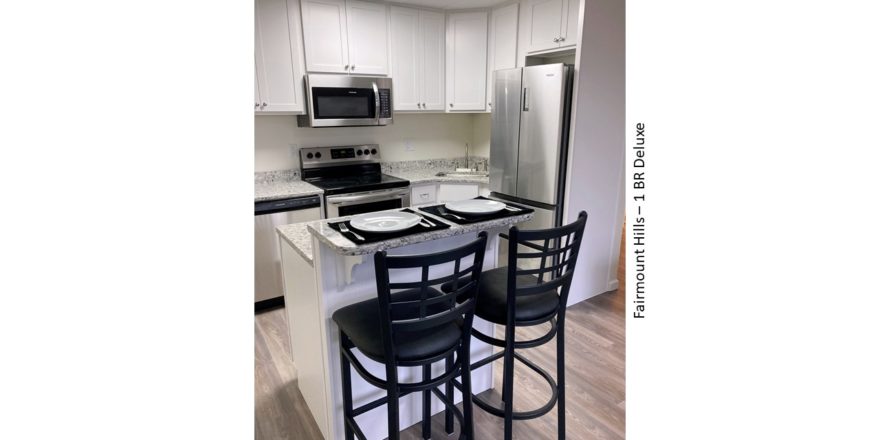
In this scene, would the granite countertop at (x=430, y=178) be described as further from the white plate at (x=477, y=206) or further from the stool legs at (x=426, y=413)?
the stool legs at (x=426, y=413)

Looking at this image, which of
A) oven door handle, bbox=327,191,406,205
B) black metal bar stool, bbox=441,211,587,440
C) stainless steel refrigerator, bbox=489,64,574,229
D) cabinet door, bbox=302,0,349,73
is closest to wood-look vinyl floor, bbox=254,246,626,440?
black metal bar stool, bbox=441,211,587,440

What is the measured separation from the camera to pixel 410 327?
48.4 inches

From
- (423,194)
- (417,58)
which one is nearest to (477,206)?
(423,194)

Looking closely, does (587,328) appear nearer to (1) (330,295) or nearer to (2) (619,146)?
(2) (619,146)

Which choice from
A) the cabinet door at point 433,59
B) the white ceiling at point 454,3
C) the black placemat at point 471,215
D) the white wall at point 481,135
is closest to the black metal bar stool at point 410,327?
the black placemat at point 471,215

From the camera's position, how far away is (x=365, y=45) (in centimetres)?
341

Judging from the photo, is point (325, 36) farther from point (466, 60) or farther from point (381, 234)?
point (381, 234)

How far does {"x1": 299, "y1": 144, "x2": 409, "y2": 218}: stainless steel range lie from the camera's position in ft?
10.5

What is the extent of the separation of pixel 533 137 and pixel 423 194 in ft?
3.77

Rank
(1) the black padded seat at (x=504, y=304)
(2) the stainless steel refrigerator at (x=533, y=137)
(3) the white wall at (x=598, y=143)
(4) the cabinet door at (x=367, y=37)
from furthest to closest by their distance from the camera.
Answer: (4) the cabinet door at (x=367, y=37)
(2) the stainless steel refrigerator at (x=533, y=137)
(3) the white wall at (x=598, y=143)
(1) the black padded seat at (x=504, y=304)

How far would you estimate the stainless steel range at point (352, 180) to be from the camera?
321cm

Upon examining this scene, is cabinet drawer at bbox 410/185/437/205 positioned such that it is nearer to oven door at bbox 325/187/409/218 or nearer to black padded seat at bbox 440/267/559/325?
oven door at bbox 325/187/409/218

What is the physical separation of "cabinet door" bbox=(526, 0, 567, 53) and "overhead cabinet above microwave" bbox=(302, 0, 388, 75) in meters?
1.24

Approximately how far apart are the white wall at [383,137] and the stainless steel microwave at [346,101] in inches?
7.0
